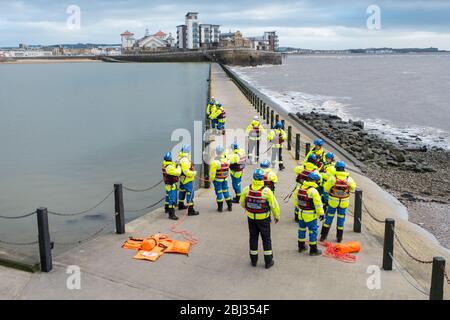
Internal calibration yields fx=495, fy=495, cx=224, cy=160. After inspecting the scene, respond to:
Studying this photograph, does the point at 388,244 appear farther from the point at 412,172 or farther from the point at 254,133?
the point at 412,172

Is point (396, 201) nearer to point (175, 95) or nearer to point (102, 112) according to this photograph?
point (102, 112)

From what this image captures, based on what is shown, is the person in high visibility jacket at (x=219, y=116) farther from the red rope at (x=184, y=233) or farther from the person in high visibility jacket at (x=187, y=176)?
the red rope at (x=184, y=233)

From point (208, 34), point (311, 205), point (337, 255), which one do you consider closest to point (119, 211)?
point (311, 205)

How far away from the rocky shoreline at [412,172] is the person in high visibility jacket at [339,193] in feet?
14.9

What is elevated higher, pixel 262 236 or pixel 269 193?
pixel 269 193

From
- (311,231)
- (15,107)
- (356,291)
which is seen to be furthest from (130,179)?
(15,107)

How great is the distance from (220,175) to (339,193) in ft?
9.63

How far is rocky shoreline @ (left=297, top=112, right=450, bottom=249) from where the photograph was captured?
1491 cm

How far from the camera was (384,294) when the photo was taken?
7.61 m

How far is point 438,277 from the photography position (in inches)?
→ 279

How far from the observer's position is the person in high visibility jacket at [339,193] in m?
9.65

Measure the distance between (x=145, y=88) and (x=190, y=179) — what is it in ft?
193

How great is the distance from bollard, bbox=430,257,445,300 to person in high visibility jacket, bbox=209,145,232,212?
5399 millimetres

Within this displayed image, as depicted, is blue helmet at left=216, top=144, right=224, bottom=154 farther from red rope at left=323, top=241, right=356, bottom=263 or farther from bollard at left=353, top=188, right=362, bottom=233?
red rope at left=323, top=241, right=356, bottom=263
